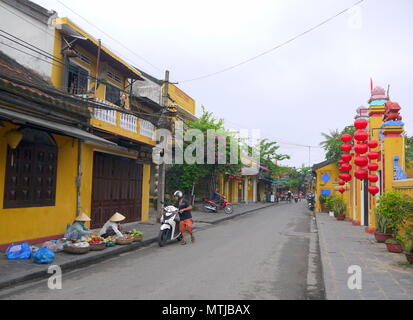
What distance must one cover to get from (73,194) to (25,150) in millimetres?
2377

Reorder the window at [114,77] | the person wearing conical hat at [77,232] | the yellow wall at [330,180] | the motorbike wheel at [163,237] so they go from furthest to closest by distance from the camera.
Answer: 1. the yellow wall at [330,180]
2. the window at [114,77]
3. the motorbike wheel at [163,237]
4. the person wearing conical hat at [77,232]

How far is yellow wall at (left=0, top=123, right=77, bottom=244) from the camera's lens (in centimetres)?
870

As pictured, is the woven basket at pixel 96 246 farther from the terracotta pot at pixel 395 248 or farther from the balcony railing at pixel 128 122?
the terracotta pot at pixel 395 248

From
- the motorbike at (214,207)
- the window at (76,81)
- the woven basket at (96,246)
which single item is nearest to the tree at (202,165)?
the motorbike at (214,207)

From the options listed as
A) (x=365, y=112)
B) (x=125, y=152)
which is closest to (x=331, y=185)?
(x=365, y=112)

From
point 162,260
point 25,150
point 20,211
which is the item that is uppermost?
point 25,150

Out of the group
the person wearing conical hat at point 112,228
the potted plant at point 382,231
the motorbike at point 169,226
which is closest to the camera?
the person wearing conical hat at point 112,228

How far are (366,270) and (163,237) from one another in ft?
19.1

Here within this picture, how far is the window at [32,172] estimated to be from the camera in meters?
8.98

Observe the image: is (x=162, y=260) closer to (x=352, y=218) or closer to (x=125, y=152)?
(x=125, y=152)

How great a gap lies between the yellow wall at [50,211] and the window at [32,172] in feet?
0.54

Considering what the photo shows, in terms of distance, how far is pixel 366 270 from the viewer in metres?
7.25

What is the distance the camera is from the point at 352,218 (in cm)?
1903
